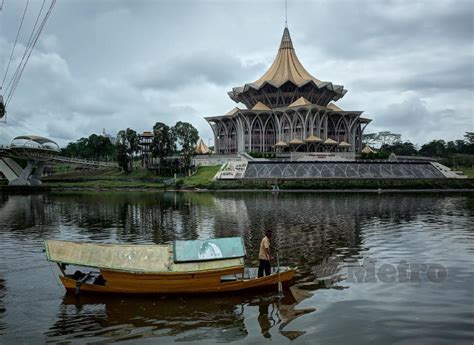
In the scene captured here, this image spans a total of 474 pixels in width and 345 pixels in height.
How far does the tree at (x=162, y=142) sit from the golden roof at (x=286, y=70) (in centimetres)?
2842

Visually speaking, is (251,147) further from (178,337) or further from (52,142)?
(178,337)

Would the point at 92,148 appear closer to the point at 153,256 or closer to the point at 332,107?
the point at 332,107

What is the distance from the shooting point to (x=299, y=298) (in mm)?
14789

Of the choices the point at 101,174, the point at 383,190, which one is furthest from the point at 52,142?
the point at 383,190

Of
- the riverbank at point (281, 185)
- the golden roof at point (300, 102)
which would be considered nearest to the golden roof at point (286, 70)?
the golden roof at point (300, 102)

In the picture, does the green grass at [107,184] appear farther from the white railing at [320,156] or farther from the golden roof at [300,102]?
the golden roof at [300,102]

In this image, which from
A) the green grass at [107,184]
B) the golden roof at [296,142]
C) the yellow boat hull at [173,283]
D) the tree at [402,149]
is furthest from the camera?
the tree at [402,149]

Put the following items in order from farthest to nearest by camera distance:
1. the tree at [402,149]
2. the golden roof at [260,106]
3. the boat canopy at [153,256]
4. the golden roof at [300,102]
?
the tree at [402,149]
the golden roof at [260,106]
the golden roof at [300,102]
the boat canopy at [153,256]

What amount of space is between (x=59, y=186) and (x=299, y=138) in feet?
169

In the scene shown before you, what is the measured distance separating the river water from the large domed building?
69076 millimetres

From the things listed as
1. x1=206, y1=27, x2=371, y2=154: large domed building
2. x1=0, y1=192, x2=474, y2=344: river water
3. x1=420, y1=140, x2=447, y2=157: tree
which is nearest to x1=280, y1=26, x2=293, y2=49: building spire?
x1=206, y1=27, x2=371, y2=154: large domed building

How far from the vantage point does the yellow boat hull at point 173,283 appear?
583 inches

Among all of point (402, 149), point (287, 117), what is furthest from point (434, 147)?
point (287, 117)

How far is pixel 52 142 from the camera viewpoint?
89250 millimetres
